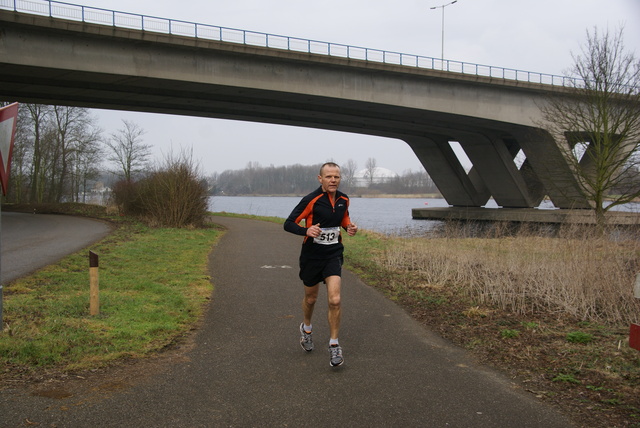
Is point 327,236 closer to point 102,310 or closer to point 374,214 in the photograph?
point 102,310

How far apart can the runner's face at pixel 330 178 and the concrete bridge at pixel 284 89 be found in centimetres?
2135

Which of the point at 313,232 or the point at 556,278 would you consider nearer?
the point at 313,232

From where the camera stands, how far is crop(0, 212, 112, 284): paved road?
421 inches

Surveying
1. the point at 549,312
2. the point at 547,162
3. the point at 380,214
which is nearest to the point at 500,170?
the point at 547,162

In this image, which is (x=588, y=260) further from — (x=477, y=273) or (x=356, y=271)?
(x=356, y=271)

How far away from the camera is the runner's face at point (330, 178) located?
512 centimetres

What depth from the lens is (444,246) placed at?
14.3 meters

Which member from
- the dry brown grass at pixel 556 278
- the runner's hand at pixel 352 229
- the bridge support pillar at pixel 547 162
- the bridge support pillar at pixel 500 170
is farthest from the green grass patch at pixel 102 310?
the bridge support pillar at pixel 500 170

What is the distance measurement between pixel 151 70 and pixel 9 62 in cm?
574

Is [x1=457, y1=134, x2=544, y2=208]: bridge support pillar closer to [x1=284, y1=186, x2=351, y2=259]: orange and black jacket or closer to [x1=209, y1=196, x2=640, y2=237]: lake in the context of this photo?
[x1=209, y1=196, x2=640, y2=237]: lake

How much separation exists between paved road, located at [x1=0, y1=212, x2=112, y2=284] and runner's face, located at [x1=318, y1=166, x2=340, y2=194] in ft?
21.4

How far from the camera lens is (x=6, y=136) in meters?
5.47

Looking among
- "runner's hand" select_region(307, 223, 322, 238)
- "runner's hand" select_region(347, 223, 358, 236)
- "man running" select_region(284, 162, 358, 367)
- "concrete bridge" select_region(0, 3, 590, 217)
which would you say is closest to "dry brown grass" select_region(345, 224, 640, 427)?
"man running" select_region(284, 162, 358, 367)

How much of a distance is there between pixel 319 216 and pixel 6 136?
3329 mm
